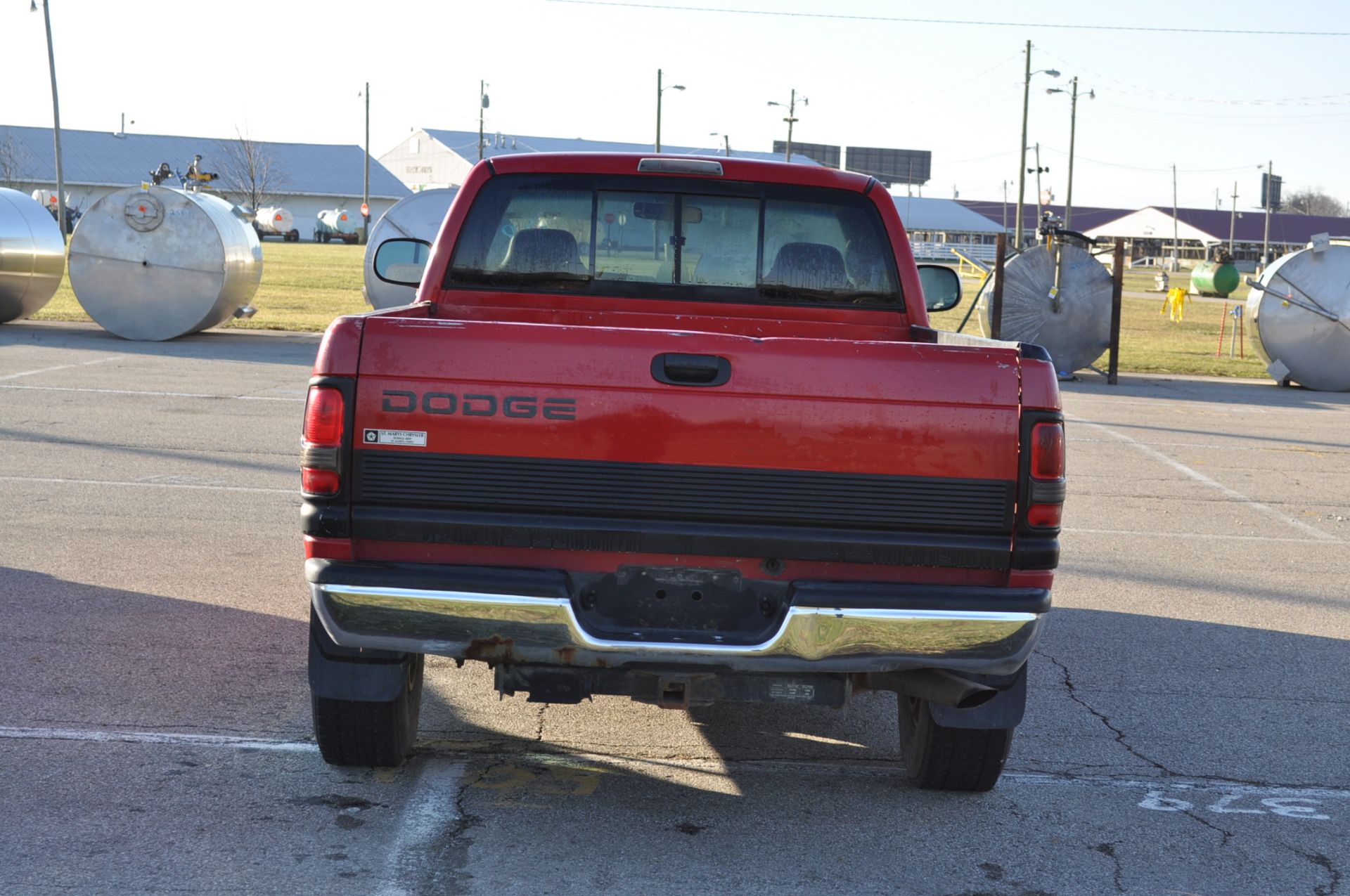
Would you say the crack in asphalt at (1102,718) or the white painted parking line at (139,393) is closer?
the crack in asphalt at (1102,718)

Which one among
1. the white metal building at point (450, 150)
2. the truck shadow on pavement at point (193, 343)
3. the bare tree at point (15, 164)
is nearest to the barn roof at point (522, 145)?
the white metal building at point (450, 150)

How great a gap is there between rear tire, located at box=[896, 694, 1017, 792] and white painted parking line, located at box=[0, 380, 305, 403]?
10923 millimetres

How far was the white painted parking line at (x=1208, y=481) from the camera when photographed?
33.3ft

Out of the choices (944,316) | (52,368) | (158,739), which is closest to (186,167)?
(944,316)

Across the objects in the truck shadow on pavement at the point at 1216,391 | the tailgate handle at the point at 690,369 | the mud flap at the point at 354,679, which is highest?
the tailgate handle at the point at 690,369

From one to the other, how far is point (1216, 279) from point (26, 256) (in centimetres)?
4517

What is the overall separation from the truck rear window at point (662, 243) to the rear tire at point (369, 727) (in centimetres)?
164

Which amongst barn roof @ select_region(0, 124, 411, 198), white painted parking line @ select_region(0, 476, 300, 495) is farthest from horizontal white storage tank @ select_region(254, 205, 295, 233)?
white painted parking line @ select_region(0, 476, 300, 495)

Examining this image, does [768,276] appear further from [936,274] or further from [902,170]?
[902,170]

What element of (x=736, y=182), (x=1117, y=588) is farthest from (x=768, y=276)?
(x=1117, y=588)

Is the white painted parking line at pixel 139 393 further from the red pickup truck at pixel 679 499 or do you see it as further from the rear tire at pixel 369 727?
the red pickup truck at pixel 679 499

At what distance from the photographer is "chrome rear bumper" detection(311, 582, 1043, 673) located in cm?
386

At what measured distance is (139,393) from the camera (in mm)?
14758

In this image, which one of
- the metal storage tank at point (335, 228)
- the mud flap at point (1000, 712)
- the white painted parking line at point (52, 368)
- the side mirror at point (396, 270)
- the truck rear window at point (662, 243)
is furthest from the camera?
the metal storage tank at point (335, 228)
